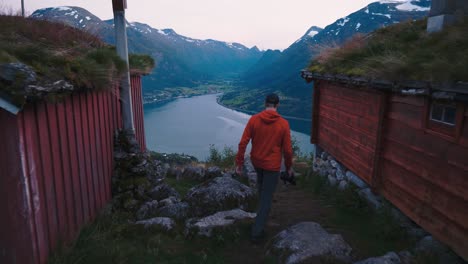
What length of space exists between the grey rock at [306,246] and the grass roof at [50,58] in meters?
3.56

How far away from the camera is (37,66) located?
3893 mm

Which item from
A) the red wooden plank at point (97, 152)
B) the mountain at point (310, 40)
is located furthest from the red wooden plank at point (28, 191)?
the mountain at point (310, 40)

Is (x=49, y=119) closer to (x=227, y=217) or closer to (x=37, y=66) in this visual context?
(x=37, y=66)

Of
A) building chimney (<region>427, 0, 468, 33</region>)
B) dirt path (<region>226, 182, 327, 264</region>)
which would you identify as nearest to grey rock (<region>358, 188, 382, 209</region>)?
dirt path (<region>226, 182, 327, 264</region>)

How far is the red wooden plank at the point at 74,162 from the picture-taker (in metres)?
4.71

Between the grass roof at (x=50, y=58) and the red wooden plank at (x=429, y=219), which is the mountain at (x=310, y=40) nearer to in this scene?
the red wooden plank at (x=429, y=219)

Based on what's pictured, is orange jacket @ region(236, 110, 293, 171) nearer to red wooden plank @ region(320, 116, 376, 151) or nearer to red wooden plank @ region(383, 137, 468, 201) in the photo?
red wooden plank @ region(383, 137, 468, 201)

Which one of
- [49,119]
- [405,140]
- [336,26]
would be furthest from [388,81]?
[336,26]

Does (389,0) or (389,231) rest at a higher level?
(389,0)

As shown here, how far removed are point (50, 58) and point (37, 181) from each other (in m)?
1.63

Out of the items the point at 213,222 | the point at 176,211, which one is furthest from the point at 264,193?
the point at 176,211

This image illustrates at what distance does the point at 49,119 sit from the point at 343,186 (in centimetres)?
590

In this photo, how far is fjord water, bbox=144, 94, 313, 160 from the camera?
47.4 m

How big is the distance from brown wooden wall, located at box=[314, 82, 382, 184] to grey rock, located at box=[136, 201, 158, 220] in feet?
13.5
